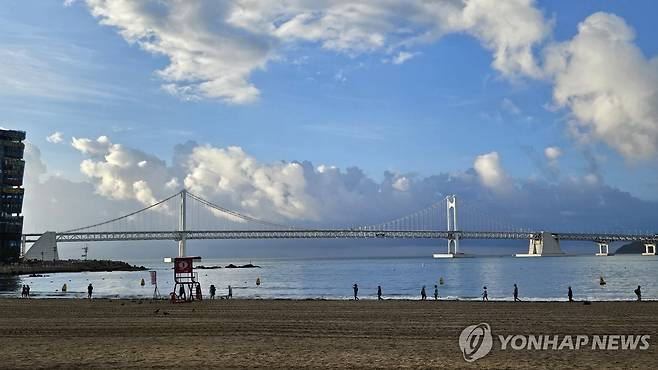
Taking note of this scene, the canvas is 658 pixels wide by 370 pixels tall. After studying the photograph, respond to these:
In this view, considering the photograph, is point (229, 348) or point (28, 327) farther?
point (28, 327)

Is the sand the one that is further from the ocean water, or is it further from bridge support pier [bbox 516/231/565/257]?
bridge support pier [bbox 516/231/565/257]

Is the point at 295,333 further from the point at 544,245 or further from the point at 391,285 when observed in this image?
the point at 544,245

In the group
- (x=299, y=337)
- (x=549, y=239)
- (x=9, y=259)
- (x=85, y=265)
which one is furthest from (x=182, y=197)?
(x=299, y=337)

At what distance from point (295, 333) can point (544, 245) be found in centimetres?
18110

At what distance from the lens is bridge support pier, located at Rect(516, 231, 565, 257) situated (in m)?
187

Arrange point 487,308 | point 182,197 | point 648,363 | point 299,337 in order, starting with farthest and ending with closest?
point 182,197 < point 487,308 < point 299,337 < point 648,363

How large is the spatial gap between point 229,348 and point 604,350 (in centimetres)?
940

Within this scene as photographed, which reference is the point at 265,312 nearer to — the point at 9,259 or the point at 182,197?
the point at 9,259

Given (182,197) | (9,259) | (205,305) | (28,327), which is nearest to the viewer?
(28,327)

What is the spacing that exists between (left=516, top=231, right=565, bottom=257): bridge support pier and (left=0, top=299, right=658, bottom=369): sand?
536 ft

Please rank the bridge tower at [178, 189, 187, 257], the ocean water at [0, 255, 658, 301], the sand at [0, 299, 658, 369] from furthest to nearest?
the bridge tower at [178, 189, 187, 257], the ocean water at [0, 255, 658, 301], the sand at [0, 299, 658, 369]

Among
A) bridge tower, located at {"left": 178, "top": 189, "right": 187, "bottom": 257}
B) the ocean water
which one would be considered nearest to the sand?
the ocean water

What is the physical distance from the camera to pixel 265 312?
27656 millimetres

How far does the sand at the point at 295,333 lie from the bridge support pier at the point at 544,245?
163490 millimetres
